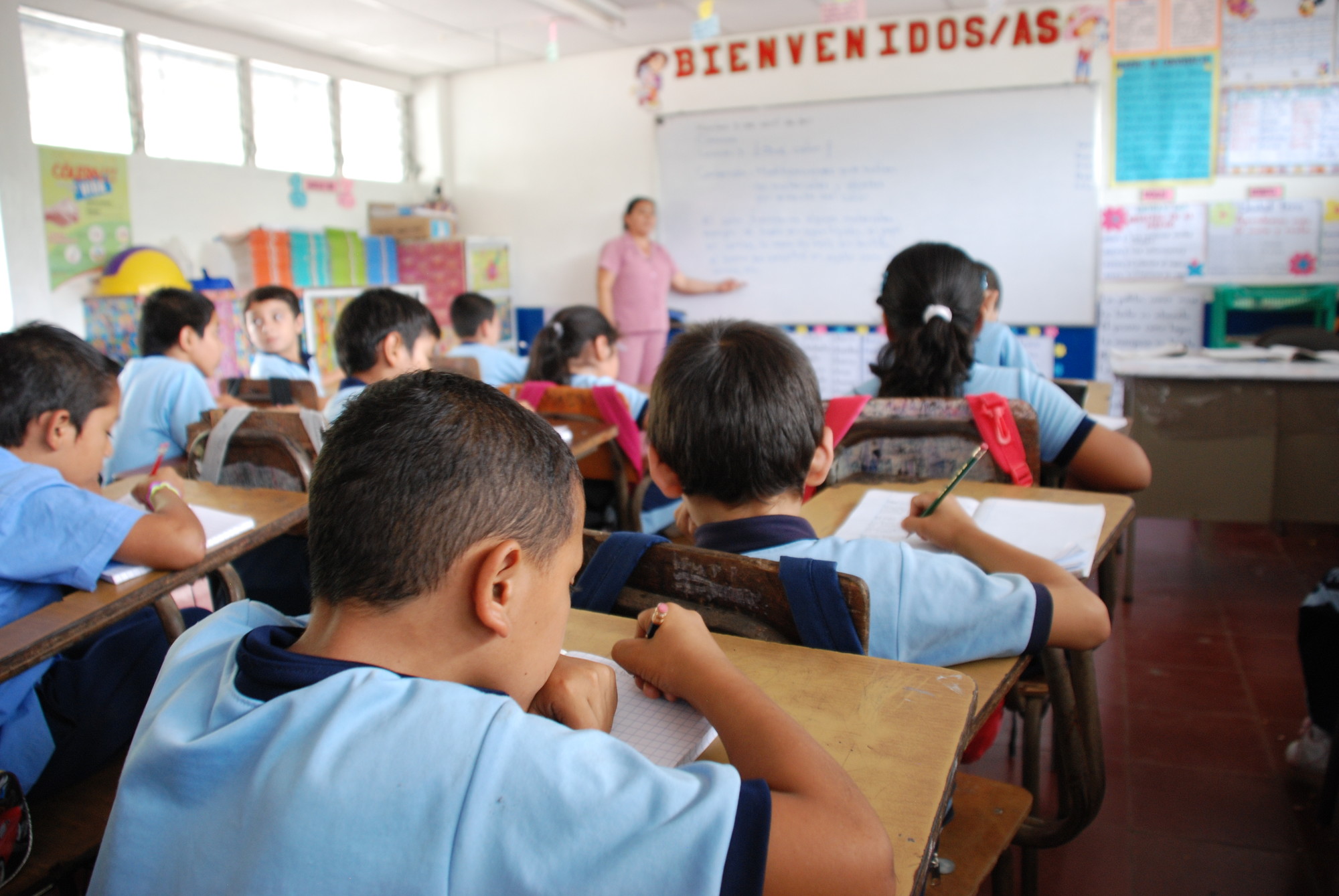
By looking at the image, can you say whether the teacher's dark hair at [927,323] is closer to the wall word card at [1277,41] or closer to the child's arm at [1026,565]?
the child's arm at [1026,565]

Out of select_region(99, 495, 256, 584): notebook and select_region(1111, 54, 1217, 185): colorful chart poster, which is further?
select_region(1111, 54, 1217, 185): colorful chart poster

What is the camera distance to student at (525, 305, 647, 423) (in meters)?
2.92

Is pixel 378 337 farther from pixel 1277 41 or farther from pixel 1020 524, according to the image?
pixel 1277 41

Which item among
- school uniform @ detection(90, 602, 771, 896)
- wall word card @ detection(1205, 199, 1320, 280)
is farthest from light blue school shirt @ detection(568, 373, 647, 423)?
wall word card @ detection(1205, 199, 1320, 280)

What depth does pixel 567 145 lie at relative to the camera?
18.7 feet

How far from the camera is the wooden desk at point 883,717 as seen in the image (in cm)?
64

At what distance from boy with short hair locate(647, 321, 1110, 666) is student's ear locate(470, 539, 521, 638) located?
43cm

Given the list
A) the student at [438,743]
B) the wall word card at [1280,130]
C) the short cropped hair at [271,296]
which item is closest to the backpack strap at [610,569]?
the student at [438,743]

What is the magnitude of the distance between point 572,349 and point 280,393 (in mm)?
880

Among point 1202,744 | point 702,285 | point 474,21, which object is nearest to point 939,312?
point 1202,744

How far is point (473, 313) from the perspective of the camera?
3773 mm

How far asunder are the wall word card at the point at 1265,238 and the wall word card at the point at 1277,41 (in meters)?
0.56

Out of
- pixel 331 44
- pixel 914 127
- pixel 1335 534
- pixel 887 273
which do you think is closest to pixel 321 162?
pixel 331 44

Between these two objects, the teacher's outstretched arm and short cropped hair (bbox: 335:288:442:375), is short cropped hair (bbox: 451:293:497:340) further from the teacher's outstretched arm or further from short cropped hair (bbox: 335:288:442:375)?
the teacher's outstretched arm
